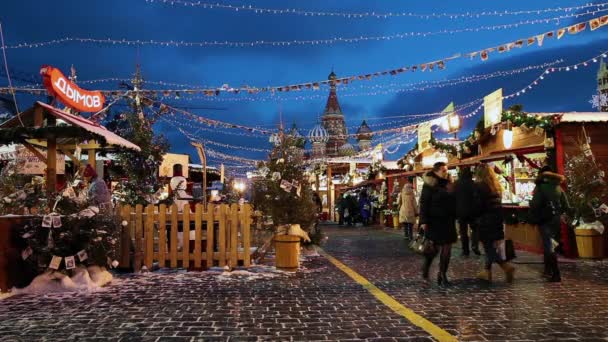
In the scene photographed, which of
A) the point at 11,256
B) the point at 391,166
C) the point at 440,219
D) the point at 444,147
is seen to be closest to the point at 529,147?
the point at 444,147

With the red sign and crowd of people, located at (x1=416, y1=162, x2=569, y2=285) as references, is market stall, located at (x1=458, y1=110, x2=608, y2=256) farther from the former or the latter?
the red sign

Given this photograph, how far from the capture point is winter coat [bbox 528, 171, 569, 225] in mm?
7723

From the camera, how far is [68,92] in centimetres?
962

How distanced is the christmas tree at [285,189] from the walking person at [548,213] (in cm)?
419

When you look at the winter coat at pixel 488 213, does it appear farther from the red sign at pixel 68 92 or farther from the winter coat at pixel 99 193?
the red sign at pixel 68 92

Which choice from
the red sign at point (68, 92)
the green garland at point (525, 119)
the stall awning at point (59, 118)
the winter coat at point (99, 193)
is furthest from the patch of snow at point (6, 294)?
the green garland at point (525, 119)

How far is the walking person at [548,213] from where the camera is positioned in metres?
7.61

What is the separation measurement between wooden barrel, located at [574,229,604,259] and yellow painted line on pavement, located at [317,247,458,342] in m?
5.03

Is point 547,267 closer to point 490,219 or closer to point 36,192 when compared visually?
point 490,219

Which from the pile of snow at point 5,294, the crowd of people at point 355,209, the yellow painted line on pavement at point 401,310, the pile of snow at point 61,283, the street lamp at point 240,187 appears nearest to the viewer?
the yellow painted line on pavement at point 401,310

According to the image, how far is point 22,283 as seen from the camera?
7.25m

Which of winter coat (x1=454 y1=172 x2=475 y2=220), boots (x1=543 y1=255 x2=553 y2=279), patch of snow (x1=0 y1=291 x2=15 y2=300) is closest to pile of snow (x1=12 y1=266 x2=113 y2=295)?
patch of snow (x1=0 y1=291 x2=15 y2=300)

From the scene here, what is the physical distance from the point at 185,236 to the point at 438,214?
453 centimetres

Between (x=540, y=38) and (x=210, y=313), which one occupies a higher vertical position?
(x=540, y=38)
